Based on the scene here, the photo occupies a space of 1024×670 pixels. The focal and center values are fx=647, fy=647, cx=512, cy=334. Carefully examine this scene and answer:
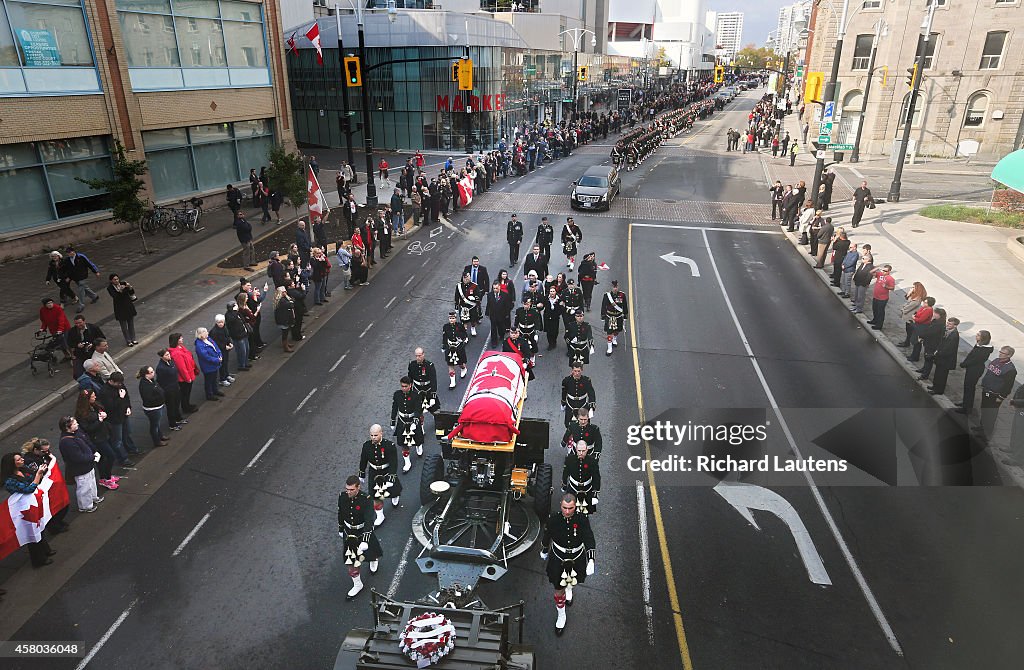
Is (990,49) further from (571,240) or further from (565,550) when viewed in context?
(565,550)

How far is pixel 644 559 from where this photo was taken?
368 inches

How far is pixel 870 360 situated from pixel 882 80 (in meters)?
39.0

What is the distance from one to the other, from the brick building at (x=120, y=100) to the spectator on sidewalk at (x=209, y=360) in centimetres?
1363

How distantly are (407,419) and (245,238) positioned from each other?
13.0m

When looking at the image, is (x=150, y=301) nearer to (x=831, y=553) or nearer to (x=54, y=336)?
(x=54, y=336)

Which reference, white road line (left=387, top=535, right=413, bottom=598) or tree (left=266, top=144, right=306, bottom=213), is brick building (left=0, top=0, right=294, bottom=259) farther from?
white road line (left=387, top=535, right=413, bottom=598)

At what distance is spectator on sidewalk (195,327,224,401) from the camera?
1320cm

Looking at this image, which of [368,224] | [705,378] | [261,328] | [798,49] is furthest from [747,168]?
[798,49]

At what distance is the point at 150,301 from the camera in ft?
62.1

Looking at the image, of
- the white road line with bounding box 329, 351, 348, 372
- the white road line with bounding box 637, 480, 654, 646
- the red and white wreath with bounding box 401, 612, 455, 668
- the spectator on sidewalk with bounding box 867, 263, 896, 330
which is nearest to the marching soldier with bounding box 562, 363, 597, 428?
the white road line with bounding box 637, 480, 654, 646

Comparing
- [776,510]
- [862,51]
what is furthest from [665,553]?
[862,51]

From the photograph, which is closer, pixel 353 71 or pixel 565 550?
pixel 565 550

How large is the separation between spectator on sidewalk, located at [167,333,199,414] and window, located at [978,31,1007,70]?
169ft

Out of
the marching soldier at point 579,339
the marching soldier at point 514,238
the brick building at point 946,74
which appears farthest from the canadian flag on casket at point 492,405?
the brick building at point 946,74
